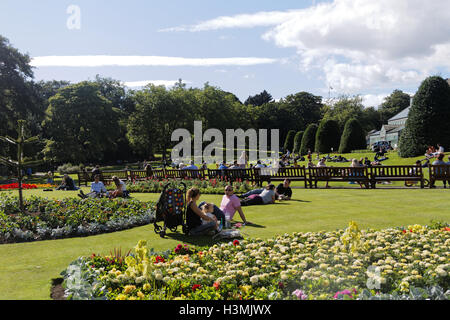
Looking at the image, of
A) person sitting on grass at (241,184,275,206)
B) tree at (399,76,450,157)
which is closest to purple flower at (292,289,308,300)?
person sitting on grass at (241,184,275,206)

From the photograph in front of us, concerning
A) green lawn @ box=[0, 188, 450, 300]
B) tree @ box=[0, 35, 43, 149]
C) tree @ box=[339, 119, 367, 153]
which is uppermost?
tree @ box=[0, 35, 43, 149]

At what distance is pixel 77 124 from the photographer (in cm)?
4697

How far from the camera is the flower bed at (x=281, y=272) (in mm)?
4312

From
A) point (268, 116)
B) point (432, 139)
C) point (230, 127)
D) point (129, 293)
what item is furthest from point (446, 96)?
point (268, 116)

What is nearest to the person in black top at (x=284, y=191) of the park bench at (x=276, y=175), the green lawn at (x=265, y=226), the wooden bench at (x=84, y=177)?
→ the green lawn at (x=265, y=226)

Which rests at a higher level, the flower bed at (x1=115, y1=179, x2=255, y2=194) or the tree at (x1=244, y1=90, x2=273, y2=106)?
the tree at (x1=244, y1=90, x2=273, y2=106)

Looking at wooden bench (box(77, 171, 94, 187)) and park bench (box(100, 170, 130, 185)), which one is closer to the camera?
park bench (box(100, 170, 130, 185))

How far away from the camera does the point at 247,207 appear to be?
37.5 ft

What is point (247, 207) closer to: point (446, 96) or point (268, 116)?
point (446, 96)

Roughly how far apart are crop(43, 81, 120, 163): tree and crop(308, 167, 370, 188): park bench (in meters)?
35.3

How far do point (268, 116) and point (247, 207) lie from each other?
240ft

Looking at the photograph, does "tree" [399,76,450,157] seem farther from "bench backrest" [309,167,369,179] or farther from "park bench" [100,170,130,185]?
"park bench" [100,170,130,185]

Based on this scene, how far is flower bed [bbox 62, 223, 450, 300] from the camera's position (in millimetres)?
4312

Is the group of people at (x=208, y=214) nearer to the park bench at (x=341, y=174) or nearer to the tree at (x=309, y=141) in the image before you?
the park bench at (x=341, y=174)
